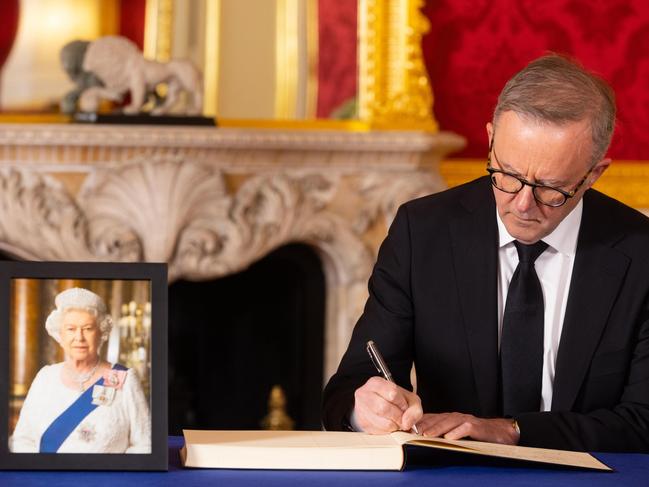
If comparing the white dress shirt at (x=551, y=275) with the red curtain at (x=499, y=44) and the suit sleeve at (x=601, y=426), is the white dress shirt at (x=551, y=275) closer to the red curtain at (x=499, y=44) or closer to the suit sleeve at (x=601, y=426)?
the suit sleeve at (x=601, y=426)

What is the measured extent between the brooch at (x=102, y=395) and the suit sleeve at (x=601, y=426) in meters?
0.73

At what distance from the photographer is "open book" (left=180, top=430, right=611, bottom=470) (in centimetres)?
161

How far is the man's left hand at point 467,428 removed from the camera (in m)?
1.82

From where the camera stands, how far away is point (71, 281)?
154 centimetres

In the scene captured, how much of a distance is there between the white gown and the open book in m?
0.11

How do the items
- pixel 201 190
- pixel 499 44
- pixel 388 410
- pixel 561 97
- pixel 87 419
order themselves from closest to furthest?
pixel 87 419, pixel 388 410, pixel 561 97, pixel 201 190, pixel 499 44

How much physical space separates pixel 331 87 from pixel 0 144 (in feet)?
3.80

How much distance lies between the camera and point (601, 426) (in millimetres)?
1992

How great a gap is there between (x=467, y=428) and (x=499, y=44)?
9.22 ft

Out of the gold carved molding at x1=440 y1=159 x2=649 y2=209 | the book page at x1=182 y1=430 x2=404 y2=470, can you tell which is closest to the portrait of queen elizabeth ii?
the book page at x1=182 y1=430 x2=404 y2=470

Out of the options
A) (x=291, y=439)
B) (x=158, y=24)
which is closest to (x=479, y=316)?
(x=291, y=439)

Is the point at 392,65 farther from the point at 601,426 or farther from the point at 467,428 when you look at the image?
the point at 467,428

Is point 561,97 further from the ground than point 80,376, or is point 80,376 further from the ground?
point 561,97

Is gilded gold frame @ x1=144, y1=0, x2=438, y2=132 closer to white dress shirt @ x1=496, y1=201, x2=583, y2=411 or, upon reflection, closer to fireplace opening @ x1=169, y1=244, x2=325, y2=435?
fireplace opening @ x1=169, y1=244, x2=325, y2=435
